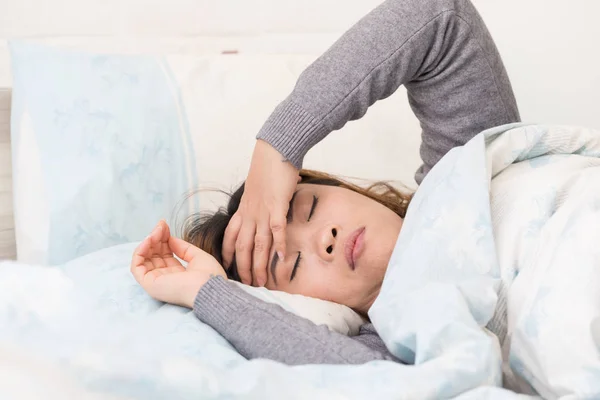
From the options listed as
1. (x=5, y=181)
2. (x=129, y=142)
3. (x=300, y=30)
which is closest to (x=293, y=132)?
(x=129, y=142)

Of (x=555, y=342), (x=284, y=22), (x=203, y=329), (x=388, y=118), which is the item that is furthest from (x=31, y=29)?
(x=555, y=342)

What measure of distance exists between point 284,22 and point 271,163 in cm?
79

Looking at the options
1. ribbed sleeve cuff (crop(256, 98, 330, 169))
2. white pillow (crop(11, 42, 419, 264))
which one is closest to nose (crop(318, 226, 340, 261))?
ribbed sleeve cuff (crop(256, 98, 330, 169))

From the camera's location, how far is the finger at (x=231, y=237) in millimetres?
1069

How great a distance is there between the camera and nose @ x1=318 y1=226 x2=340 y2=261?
100 centimetres

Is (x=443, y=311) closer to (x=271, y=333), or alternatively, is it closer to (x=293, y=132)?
(x=271, y=333)

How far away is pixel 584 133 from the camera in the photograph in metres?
1.03

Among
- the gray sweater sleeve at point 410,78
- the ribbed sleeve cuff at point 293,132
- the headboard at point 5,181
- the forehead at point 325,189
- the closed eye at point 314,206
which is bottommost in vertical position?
the headboard at point 5,181

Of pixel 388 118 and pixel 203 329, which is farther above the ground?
pixel 388 118

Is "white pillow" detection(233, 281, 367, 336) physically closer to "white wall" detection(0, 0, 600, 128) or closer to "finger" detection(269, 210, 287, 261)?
"finger" detection(269, 210, 287, 261)

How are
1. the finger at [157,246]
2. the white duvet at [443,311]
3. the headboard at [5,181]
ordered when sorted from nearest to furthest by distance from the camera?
1. the white duvet at [443,311]
2. the finger at [157,246]
3. the headboard at [5,181]

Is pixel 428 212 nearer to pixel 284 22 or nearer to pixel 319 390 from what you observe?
pixel 319 390

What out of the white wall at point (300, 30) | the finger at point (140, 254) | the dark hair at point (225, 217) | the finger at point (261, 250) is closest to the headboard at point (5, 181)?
the white wall at point (300, 30)

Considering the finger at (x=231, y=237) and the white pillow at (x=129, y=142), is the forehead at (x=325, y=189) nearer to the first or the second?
the finger at (x=231, y=237)
